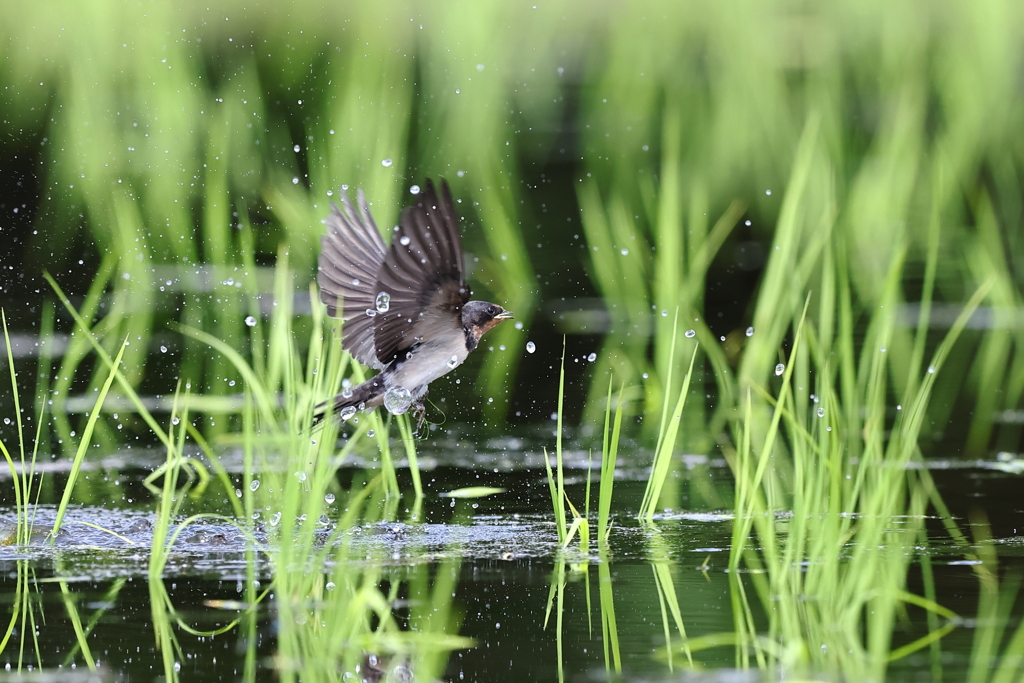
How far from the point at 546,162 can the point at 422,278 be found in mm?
5807

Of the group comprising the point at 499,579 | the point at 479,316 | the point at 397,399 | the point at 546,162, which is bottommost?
the point at 499,579

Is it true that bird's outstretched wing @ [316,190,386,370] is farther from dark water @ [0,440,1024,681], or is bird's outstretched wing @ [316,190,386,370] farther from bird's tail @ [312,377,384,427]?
dark water @ [0,440,1024,681]

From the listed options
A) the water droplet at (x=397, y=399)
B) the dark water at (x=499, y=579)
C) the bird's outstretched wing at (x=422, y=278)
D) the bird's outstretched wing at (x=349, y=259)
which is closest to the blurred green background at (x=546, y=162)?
the bird's outstretched wing at (x=349, y=259)

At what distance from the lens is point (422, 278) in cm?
373

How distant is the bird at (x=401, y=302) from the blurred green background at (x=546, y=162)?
15.0 inches

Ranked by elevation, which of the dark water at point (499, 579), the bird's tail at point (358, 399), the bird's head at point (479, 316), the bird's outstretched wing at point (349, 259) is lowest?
the dark water at point (499, 579)

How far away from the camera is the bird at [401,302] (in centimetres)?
358

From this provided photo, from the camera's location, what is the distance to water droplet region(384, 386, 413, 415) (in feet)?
13.8

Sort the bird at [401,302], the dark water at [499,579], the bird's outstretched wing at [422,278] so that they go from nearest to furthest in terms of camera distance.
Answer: the dark water at [499,579], the bird's outstretched wing at [422,278], the bird at [401,302]

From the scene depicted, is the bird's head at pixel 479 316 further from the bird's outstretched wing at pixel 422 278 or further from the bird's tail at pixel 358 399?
the bird's tail at pixel 358 399

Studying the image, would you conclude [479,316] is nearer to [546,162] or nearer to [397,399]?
[397,399]

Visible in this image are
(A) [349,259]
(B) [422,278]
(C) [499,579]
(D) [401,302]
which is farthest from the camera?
(A) [349,259]

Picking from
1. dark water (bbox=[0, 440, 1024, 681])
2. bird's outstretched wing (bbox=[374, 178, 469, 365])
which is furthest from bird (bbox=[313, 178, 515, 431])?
dark water (bbox=[0, 440, 1024, 681])

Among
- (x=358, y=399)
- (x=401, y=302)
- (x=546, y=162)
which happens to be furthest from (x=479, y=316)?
(x=546, y=162)
